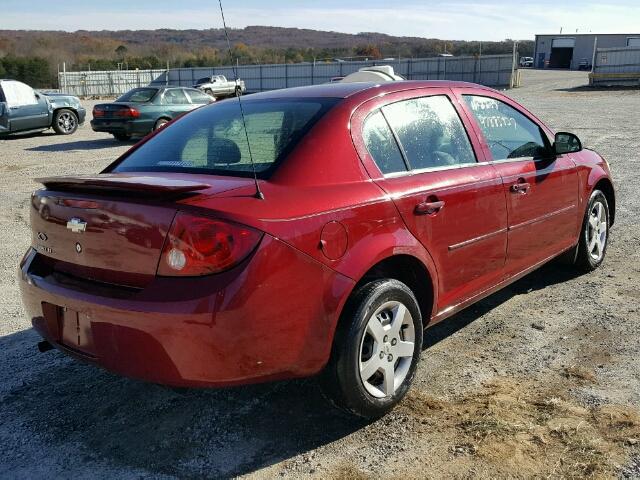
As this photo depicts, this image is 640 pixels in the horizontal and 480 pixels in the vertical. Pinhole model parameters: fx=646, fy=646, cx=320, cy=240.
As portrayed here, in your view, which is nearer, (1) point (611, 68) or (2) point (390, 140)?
(2) point (390, 140)

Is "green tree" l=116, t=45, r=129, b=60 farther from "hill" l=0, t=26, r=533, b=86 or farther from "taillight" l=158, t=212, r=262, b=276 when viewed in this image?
"taillight" l=158, t=212, r=262, b=276

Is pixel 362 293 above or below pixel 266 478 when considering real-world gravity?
above

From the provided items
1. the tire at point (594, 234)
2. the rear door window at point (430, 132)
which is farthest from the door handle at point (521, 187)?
the tire at point (594, 234)

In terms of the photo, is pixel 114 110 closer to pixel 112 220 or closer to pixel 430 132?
pixel 430 132

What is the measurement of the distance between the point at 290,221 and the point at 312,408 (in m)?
1.10

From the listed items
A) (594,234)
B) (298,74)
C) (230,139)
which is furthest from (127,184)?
(298,74)

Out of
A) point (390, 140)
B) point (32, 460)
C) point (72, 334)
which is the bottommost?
point (32, 460)

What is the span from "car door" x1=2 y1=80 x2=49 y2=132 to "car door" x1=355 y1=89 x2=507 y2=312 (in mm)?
15216

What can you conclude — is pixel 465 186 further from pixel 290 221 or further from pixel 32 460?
pixel 32 460

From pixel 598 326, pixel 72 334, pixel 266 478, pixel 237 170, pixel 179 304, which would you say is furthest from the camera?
pixel 598 326

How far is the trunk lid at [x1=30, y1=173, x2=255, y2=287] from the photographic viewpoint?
2.64m

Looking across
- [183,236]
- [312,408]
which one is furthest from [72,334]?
[312,408]

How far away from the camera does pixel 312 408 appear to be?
10.7ft

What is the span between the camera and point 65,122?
59.8 ft
